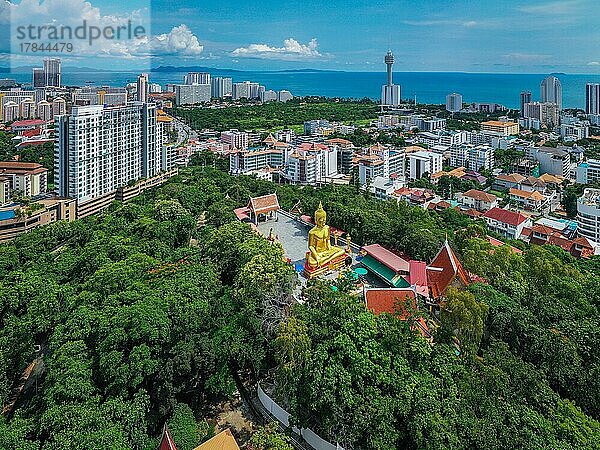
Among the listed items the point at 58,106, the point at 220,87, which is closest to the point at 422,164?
the point at 58,106

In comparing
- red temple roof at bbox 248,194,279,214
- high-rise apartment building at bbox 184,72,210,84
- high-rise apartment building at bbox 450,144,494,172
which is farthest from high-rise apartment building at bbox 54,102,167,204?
high-rise apartment building at bbox 184,72,210,84

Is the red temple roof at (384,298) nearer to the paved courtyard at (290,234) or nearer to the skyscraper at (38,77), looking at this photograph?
the paved courtyard at (290,234)

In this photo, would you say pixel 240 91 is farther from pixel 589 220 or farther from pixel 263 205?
pixel 263 205

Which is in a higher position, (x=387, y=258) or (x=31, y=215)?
(x=31, y=215)

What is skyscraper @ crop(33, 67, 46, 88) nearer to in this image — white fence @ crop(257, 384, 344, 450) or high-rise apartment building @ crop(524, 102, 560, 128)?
high-rise apartment building @ crop(524, 102, 560, 128)

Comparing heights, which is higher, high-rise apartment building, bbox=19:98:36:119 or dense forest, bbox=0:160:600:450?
high-rise apartment building, bbox=19:98:36:119
